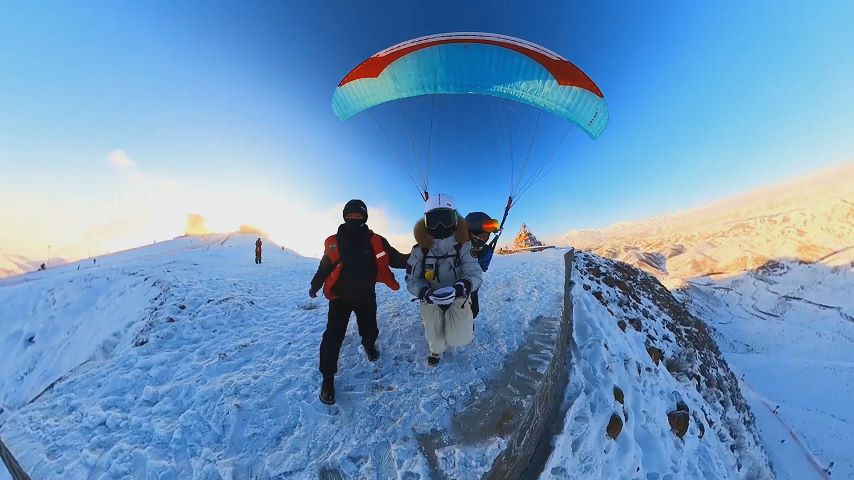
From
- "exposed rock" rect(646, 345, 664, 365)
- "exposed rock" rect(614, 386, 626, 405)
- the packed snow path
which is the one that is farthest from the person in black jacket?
"exposed rock" rect(646, 345, 664, 365)

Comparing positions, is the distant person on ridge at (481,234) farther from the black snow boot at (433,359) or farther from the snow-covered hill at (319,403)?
the snow-covered hill at (319,403)

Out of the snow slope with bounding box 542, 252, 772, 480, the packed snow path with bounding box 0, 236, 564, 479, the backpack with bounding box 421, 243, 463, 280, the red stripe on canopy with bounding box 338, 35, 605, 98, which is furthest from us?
the red stripe on canopy with bounding box 338, 35, 605, 98

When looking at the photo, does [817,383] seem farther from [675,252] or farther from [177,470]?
[675,252]

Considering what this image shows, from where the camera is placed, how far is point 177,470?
3.02 metres

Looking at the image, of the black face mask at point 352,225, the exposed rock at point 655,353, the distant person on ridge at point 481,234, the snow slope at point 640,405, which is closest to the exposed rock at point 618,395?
the snow slope at point 640,405

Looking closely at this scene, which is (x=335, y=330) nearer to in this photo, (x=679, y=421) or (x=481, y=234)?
(x=481, y=234)

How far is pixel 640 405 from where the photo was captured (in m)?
5.53

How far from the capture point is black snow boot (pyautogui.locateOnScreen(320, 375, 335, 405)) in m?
3.79

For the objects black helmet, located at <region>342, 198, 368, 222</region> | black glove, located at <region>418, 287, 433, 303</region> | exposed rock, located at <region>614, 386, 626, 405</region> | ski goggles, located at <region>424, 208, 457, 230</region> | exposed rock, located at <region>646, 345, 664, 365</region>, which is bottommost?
exposed rock, located at <region>646, 345, 664, 365</region>

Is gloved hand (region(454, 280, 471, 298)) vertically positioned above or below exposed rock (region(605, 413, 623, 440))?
above

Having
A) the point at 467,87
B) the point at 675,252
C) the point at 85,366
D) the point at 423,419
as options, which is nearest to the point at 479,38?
the point at 467,87

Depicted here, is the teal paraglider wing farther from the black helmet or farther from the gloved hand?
the gloved hand

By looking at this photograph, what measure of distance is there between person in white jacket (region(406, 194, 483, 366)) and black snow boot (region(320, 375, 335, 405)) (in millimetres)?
1433

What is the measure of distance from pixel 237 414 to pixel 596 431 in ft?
16.1
